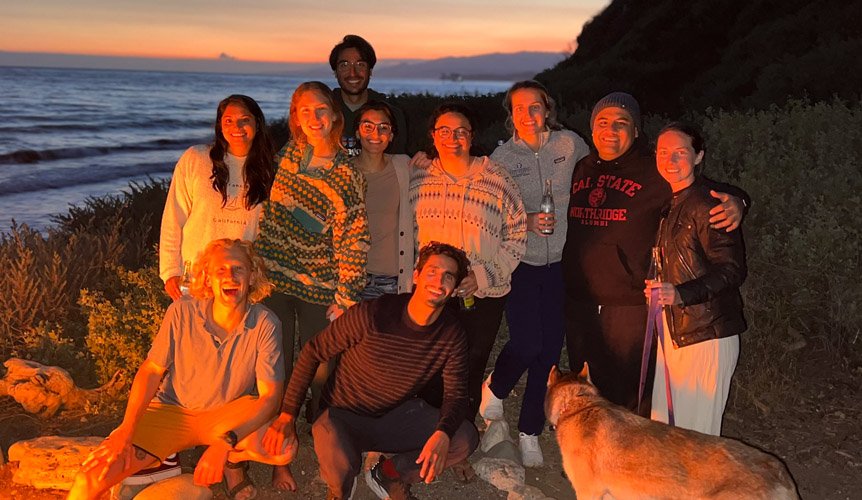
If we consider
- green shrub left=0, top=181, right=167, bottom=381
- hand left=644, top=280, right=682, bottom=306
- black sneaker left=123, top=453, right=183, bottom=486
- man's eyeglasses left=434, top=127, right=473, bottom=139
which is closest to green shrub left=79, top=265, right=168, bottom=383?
green shrub left=0, top=181, right=167, bottom=381

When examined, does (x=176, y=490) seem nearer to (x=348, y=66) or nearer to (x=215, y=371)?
(x=215, y=371)

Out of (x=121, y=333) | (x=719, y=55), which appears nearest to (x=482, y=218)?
(x=121, y=333)

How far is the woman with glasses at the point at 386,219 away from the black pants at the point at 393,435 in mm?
825

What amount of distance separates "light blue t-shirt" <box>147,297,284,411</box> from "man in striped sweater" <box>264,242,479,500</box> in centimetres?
23

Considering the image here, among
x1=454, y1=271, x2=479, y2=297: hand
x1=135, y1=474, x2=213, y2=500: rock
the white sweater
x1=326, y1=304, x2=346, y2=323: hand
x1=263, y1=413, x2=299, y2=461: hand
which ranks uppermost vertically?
the white sweater

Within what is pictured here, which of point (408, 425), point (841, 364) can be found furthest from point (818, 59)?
point (408, 425)

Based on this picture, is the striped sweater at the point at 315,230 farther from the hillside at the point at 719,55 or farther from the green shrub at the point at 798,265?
A: the hillside at the point at 719,55

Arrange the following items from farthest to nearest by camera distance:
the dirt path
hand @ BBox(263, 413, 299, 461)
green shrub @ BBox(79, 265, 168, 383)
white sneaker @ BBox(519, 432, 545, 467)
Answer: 1. green shrub @ BBox(79, 265, 168, 383)
2. white sneaker @ BBox(519, 432, 545, 467)
3. the dirt path
4. hand @ BBox(263, 413, 299, 461)

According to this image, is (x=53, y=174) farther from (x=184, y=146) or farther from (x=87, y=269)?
(x=87, y=269)

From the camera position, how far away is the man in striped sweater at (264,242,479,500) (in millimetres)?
4434

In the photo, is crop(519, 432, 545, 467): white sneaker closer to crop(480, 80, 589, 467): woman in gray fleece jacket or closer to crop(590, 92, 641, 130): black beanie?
crop(480, 80, 589, 467): woman in gray fleece jacket

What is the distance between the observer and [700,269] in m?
4.01

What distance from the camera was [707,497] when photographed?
357 centimetres

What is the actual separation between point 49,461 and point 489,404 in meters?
2.97
